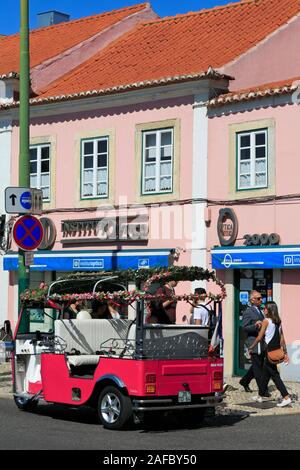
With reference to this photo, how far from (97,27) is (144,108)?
22.0ft

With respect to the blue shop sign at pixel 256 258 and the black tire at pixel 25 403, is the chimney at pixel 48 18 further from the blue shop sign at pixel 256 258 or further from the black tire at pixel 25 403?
the black tire at pixel 25 403

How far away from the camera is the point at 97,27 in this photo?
28172mm

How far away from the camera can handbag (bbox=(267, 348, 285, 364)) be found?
51.3ft

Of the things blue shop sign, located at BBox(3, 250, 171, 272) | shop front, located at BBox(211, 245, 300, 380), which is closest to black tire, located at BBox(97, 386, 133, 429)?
shop front, located at BBox(211, 245, 300, 380)

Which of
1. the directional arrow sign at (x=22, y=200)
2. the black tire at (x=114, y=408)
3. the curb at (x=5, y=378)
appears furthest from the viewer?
the curb at (x=5, y=378)

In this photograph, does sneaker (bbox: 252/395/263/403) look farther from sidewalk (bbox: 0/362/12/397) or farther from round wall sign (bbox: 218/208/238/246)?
round wall sign (bbox: 218/208/238/246)

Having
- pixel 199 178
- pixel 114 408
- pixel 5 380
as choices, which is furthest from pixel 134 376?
pixel 199 178

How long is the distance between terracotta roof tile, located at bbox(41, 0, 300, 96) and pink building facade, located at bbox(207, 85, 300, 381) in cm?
195

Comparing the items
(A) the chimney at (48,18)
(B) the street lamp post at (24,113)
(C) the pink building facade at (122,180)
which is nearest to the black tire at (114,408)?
(B) the street lamp post at (24,113)

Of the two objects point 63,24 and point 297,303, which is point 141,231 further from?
point 63,24

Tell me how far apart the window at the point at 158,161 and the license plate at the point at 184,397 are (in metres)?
9.44

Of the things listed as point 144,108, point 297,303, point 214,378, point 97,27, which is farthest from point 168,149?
point 214,378

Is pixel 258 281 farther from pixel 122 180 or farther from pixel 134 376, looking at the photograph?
pixel 134 376

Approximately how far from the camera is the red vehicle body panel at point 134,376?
1253cm
